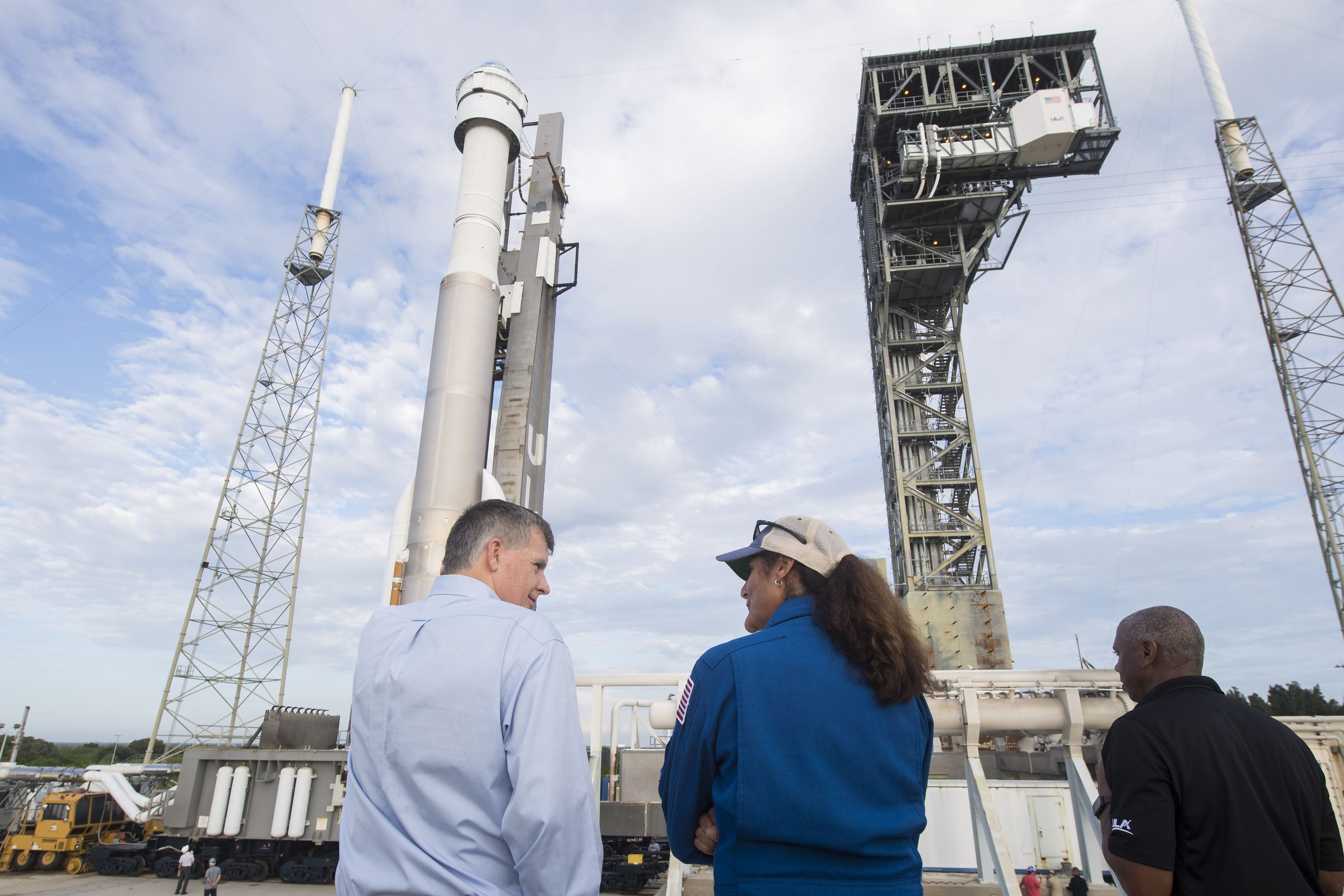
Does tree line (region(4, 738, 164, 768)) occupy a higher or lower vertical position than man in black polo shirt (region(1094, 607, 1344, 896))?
lower

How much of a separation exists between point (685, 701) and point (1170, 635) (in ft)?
6.05

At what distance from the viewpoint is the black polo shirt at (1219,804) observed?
226 centimetres

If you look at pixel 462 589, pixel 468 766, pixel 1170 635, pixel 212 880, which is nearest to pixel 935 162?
pixel 1170 635

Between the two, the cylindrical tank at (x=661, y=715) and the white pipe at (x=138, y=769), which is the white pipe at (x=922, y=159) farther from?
the white pipe at (x=138, y=769)

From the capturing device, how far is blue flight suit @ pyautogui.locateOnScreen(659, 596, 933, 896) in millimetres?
1922

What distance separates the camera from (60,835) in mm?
17422

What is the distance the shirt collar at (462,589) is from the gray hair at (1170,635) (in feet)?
7.78

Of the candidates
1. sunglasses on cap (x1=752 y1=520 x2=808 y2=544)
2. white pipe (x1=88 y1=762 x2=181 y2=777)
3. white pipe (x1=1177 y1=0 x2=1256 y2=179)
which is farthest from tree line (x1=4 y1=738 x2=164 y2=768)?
white pipe (x1=1177 y1=0 x2=1256 y2=179)

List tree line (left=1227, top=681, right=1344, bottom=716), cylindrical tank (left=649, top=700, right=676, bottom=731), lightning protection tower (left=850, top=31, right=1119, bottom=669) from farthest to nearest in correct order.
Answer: tree line (left=1227, top=681, right=1344, bottom=716) < lightning protection tower (left=850, top=31, right=1119, bottom=669) < cylindrical tank (left=649, top=700, right=676, bottom=731)

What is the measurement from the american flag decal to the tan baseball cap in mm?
543

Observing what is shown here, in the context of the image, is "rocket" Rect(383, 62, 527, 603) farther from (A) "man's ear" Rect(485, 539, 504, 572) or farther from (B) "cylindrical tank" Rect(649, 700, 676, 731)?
(A) "man's ear" Rect(485, 539, 504, 572)

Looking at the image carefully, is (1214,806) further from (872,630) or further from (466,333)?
(466,333)

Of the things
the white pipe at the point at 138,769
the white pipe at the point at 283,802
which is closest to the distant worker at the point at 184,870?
the white pipe at the point at 283,802

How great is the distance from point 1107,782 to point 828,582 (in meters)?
1.27
